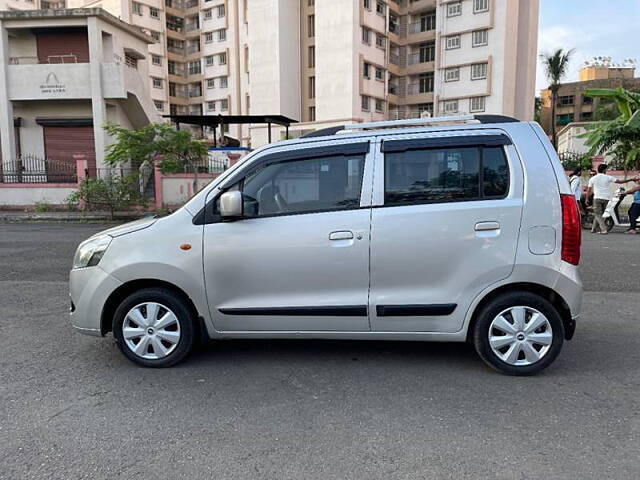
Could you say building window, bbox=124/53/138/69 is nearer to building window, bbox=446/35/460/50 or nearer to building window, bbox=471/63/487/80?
building window, bbox=446/35/460/50

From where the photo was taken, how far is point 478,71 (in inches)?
1510

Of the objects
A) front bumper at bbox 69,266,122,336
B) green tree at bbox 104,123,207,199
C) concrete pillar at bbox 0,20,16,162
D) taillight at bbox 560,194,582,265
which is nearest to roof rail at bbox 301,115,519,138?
taillight at bbox 560,194,582,265

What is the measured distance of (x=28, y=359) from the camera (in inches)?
178

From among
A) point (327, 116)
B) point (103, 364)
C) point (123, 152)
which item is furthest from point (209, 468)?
point (327, 116)

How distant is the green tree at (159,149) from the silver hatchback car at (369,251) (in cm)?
1642

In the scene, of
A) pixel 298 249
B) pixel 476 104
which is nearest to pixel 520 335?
pixel 298 249

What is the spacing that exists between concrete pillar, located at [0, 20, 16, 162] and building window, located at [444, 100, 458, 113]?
29743mm

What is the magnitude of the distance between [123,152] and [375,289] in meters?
17.5

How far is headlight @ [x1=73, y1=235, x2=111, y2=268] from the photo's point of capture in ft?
13.8

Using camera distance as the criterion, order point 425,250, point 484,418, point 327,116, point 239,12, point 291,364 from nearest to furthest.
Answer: point 484,418 → point 425,250 → point 291,364 → point 327,116 → point 239,12

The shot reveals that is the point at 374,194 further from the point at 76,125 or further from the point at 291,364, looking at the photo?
the point at 76,125

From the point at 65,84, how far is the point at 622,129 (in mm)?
23198

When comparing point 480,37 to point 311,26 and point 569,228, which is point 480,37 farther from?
point 569,228

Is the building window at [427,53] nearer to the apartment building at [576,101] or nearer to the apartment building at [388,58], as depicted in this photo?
the apartment building at [388,58]
